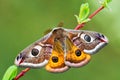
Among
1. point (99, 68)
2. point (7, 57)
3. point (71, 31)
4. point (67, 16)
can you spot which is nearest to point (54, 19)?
point (67, 16)

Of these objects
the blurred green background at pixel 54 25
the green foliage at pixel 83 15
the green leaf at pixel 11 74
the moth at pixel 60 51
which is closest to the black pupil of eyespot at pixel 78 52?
the moth at pixel 60 51

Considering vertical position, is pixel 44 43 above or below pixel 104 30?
below

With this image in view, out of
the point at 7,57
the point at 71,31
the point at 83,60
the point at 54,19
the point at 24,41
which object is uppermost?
the point at 54,19

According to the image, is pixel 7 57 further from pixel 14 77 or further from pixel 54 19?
pixel 14 77

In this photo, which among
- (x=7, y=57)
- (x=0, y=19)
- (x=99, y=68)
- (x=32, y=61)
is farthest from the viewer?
(x=0, y=19)

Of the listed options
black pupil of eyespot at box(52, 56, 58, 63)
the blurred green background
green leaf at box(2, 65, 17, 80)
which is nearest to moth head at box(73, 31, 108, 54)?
black pupil of eyespot at box(52, 56, 58, 63)

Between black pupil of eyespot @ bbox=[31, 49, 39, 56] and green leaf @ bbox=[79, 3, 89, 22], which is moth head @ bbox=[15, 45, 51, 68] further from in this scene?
green leaf @ bbox=[79, 3, 89, 22]
